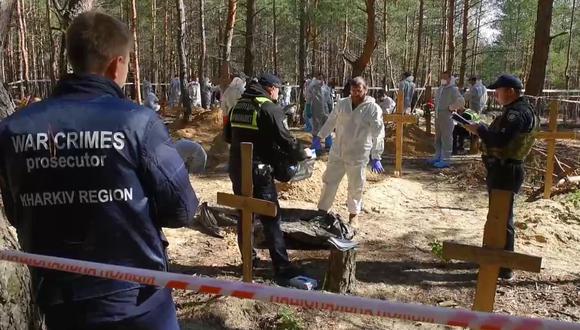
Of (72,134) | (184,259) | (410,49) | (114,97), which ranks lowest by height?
(184,259)

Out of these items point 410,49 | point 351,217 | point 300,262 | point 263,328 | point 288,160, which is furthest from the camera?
point 410,49

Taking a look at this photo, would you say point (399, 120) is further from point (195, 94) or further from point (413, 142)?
point (195, 94)

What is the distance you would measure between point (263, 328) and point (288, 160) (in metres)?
1.46

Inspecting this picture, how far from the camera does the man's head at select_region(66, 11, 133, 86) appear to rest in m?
1.59

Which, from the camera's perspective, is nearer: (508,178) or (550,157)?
(508,178)

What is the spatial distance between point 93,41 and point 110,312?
786 millimetres

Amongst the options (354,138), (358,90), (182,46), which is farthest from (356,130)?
(182,46)

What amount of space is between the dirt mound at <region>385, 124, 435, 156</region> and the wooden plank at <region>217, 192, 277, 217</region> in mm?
9555

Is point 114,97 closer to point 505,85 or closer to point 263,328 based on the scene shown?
point 263,328

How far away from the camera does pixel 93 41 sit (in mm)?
1592

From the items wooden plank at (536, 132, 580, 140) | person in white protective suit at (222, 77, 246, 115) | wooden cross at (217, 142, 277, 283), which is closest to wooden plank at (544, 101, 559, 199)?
wooden plank at (536, 132, 580, 140)

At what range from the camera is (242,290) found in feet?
5.21

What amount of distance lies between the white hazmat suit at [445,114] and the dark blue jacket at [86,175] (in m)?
10.1

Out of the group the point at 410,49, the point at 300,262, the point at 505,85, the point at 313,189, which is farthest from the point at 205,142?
the point at 410,49
